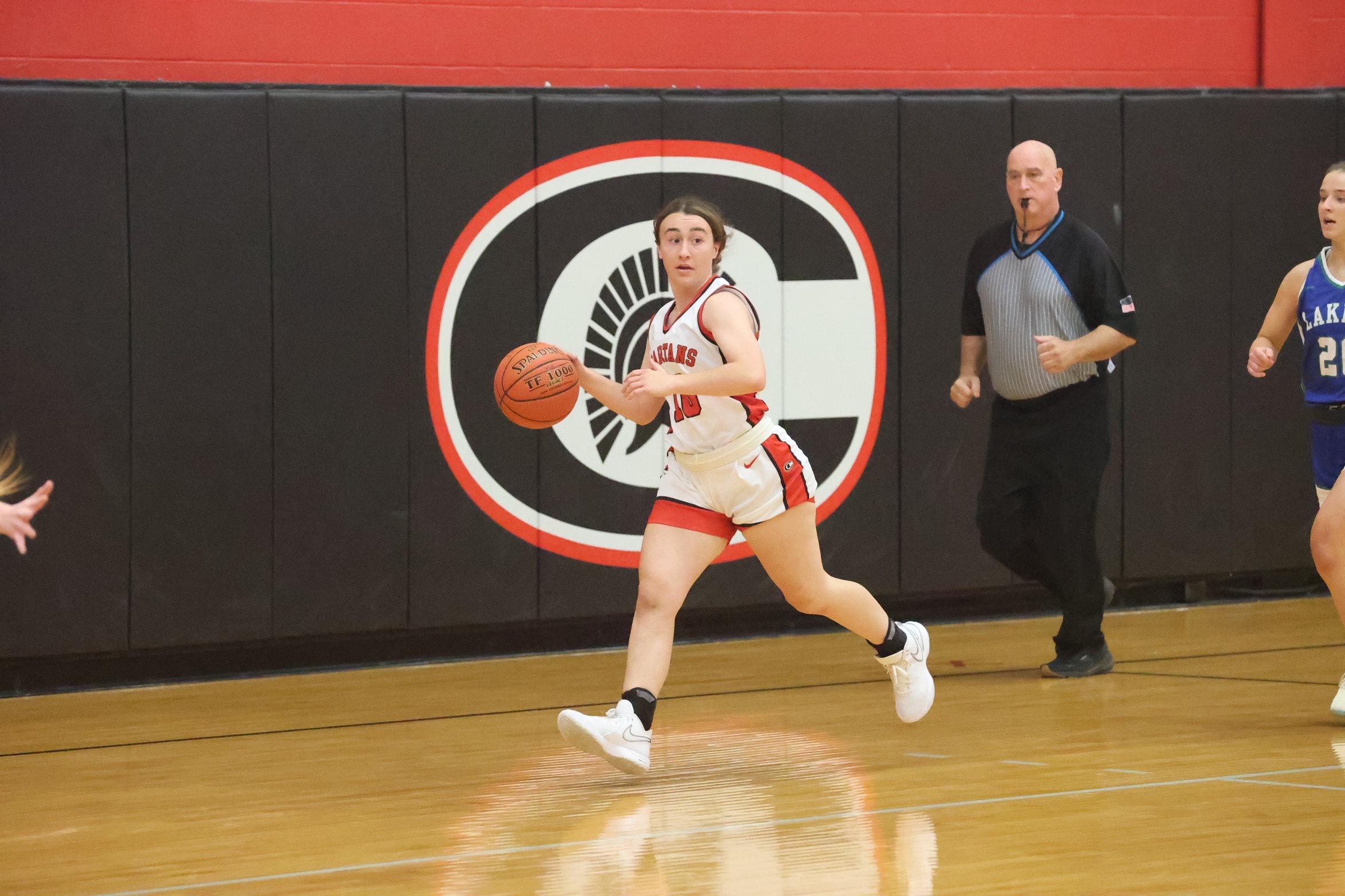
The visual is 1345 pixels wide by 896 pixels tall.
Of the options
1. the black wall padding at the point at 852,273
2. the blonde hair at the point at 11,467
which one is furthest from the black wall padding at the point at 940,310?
the blonde hair at the point at 11,467

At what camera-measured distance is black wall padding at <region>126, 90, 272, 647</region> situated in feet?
20.6

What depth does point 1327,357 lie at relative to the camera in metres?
5.26

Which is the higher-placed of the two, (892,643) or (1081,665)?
(892,643)

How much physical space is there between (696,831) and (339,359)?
3.15 m

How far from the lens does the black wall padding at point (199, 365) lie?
6.27 meters

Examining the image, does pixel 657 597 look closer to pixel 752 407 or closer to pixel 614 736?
pixel 614 736

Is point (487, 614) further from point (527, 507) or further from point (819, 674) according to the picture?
point (819, 674)

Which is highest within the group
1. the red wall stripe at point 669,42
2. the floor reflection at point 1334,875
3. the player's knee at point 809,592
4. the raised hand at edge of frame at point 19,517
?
the red wall stripe at point 669,42

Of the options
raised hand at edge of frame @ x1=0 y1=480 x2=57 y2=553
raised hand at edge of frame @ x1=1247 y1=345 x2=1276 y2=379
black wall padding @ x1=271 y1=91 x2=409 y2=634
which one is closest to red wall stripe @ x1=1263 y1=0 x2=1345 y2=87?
raised hand at edge of frame @ x1=1247 y1=345 x2=1276 y2=379

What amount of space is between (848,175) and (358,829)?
413cm

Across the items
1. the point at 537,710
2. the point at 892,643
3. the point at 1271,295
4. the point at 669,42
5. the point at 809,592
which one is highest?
the point at 669,42

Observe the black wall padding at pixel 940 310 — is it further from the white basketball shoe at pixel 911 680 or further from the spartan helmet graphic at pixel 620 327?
the white basketball shoe at pixel 911 680

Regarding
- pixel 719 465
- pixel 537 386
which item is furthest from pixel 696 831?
pixel 537 386

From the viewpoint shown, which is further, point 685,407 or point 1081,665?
point 1081,665
